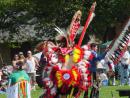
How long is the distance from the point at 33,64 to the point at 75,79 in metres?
10.6

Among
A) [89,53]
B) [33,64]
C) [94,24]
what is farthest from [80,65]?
[94,24]

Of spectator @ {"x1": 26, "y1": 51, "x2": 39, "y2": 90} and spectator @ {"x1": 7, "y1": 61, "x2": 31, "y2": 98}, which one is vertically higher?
spectator @ {"x1": 26, "y1": 51, "x2": 39, "y2": 90}

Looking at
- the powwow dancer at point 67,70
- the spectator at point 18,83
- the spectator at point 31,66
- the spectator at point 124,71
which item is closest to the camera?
the powwow dancer at point 67,70

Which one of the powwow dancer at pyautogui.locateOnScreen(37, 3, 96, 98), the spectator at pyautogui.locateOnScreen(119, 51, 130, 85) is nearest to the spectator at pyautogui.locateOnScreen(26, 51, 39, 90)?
the spectator at pyautogui.locateOnScreen(119, 51, 130, 85)

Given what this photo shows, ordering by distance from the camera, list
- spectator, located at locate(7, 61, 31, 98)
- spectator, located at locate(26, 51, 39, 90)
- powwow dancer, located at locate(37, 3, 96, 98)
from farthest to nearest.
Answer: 1. spectator, located at locate(26, 51, 39, 90)
2. spectator, located at locate(7, 61, 31, 98)
3. powwow dancer, located at locate(37, 3, 96, 98)

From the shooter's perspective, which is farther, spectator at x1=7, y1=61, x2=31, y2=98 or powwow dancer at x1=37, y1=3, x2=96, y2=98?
spectator at x1=7, y1=61, x2=31, y2=98

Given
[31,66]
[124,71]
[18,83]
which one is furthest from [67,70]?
[124,71]

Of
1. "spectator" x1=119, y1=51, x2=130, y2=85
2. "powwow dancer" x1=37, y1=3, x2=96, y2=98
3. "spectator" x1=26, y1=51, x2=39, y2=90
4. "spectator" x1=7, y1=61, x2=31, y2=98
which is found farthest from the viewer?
"spectator" x1=119, y1=51, x2=130, y2=85

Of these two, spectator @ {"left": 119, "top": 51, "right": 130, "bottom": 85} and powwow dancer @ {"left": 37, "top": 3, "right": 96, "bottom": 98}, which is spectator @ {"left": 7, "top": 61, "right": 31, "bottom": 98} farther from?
spectator @ {"left": 119, "top": 51, "right": 130, "bottom": 85}

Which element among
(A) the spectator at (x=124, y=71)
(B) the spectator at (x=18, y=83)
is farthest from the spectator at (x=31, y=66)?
(B) the spectator at (x=18, y=83)

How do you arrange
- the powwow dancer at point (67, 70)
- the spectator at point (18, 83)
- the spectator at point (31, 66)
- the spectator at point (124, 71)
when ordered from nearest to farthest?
the powwow dancer at point (67, 70), the spectator at point (18, 83), the spectator at point (31, 66), the spectator at point (124, 71)

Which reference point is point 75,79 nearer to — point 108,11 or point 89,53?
point 89,53

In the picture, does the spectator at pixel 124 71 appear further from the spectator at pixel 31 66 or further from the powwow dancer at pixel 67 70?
the powwow dancer at pixel 67 70

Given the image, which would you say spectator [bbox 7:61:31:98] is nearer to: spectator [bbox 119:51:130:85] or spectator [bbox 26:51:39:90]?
spectator [bbox 26:51:39:90]
